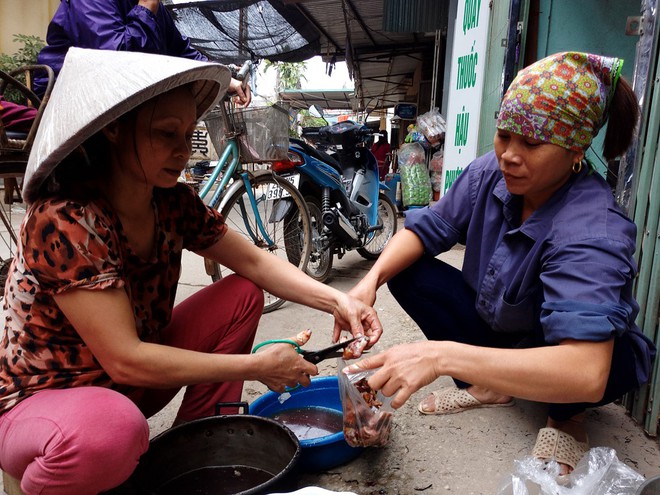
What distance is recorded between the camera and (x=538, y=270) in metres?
1.49

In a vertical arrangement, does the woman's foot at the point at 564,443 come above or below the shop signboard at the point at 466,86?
below

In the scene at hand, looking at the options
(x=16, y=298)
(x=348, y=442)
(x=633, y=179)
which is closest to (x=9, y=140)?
(x=16, y=298)

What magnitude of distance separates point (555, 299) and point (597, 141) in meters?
2.46

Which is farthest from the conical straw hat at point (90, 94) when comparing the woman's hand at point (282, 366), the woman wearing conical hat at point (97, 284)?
the woman's hand at point (282, 366)

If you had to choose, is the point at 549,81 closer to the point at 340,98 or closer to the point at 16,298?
the point at 16,298

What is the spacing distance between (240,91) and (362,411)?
193 cm

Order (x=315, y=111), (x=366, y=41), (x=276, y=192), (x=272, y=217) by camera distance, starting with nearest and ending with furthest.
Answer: (x=276, y=192)
(x=272, y=217)
(x=315, y=111)
(x=366, y=41)

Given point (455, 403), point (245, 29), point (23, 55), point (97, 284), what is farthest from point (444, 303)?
point (23, 55)

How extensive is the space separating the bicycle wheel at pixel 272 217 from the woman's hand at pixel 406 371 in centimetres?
203

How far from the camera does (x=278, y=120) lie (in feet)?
10.4

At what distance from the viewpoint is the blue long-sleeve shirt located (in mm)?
1195

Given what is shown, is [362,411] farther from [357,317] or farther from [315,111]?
[315,111]

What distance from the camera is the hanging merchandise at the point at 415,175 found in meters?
6.71

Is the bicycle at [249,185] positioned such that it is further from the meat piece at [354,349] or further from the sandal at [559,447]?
the sandal at [559,447]
